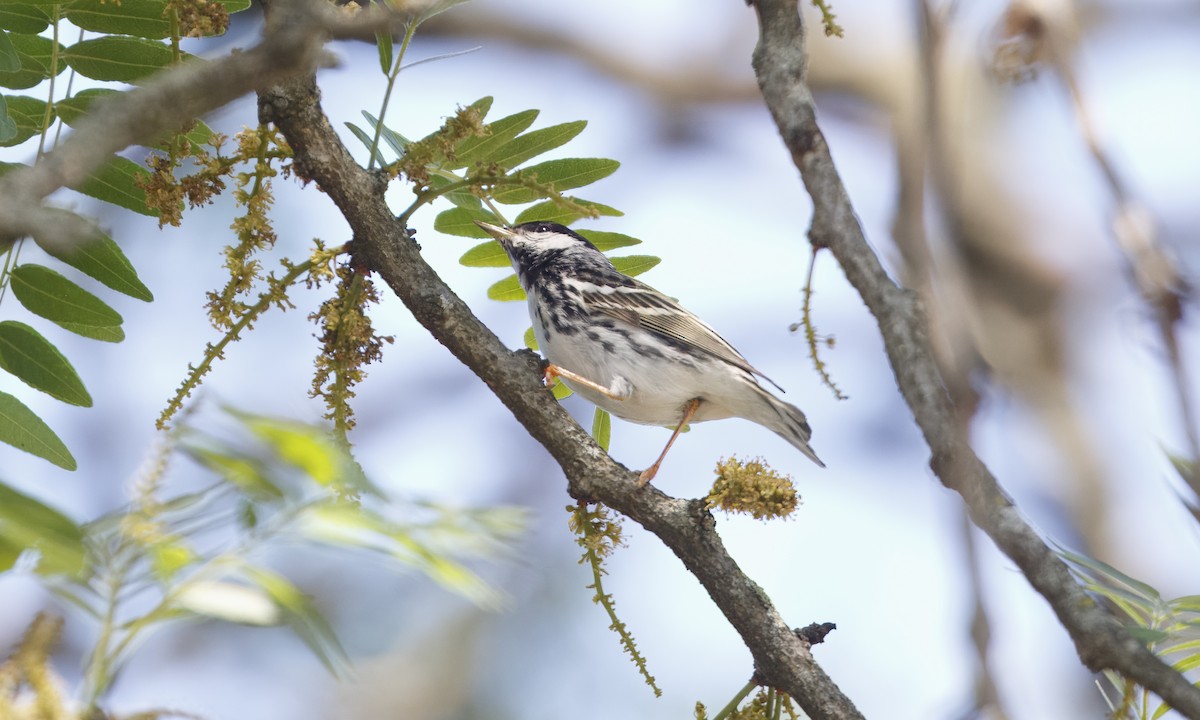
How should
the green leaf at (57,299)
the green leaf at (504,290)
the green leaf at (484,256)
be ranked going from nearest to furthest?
the green leaf at (57,299) < the green leaf at (484,256) < the green leaf at (504,290)

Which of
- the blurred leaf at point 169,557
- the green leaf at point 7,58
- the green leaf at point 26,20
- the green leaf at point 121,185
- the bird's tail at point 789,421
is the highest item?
the green leaf at point 26,20

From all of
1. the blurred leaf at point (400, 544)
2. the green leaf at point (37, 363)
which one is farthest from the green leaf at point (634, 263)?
the blurred leaf at point (400, 544)

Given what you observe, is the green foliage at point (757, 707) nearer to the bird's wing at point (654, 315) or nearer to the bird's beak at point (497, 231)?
the bird's beak at point (497, 231)

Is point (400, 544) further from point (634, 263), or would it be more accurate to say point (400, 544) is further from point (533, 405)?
point (634, 263)

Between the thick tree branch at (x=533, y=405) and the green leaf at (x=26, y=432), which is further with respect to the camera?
the thick tree branch at (x=533, y=405)

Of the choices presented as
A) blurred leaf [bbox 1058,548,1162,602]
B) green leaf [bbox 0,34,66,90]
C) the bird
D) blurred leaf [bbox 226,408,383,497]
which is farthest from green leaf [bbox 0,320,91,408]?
blurred leaf [bbox 1058,548,1162,602]

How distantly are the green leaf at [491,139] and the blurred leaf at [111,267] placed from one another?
3.04ft

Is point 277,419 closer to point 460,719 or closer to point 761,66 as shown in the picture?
point 761,66

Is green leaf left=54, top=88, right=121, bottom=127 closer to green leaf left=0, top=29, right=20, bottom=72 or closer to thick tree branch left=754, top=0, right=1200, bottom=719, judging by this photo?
green leaf left=0, top=29, right=20, bottom=72

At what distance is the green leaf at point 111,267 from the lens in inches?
122

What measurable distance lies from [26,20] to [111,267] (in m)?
0.69

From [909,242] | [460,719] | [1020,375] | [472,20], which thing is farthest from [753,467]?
[1020,375]

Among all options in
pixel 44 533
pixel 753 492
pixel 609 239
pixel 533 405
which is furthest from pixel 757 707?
pixel 44 533

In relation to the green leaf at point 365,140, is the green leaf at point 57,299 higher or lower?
lower
